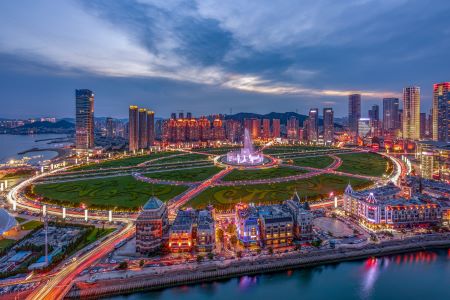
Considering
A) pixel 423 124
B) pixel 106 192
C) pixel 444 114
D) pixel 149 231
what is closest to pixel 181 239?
pixel 149 231

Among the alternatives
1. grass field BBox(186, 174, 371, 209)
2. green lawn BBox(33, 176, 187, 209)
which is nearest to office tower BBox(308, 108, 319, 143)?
grass field BBox(186, 174, 371, 209)

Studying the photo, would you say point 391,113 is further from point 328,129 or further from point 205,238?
point 205,238

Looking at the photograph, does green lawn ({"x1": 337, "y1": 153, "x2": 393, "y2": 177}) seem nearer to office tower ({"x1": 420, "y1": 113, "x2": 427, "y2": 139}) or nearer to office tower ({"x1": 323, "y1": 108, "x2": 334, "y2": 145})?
office tower ({"x1": 323, "y1": 108, "x2": 334, "y2": 145})

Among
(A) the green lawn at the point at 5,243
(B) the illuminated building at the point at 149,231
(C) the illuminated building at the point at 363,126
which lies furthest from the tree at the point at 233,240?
(C) the illuminated building at the point at 363,126

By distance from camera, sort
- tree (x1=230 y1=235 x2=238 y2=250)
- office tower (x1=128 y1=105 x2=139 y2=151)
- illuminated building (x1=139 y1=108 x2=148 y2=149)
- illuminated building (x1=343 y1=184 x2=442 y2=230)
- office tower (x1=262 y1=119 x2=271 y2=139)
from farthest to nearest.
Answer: office tower (x1=262 y1=119 x2=271 y2=139)
illuminated building (x1=139 y1=108 x2=148 y2=149)
office tower (x1=128 y1=105 x2=139 y2=151)
illuminated building (x1=343 y1=184 x2=442 y2=230)
tree (x1=230 y1=235 x2=238 y2=250)

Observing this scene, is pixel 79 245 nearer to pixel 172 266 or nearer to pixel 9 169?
pixel 172 266

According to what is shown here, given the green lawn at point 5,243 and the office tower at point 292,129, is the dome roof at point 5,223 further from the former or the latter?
the office tower at point 292,129
